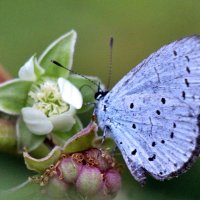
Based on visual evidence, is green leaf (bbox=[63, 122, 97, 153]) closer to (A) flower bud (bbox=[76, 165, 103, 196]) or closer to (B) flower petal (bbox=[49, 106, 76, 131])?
(A) flower bud (bbox=[76, 165, 103, 196])

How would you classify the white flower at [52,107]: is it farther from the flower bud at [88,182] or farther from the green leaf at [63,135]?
the flower bud at [88,182]

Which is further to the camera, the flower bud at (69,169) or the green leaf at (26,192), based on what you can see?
the flower bud at (69,169)

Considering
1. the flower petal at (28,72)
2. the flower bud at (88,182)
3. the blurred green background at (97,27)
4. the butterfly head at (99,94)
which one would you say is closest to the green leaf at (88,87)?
the butterfly head at (99,94)

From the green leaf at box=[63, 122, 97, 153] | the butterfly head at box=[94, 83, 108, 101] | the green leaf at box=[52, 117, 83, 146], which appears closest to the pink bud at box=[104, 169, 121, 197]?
the green leaf at box=[63, 122, 97, 153]

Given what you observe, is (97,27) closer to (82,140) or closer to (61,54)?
(61,54)

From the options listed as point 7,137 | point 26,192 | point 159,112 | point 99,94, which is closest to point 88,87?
point 99,94

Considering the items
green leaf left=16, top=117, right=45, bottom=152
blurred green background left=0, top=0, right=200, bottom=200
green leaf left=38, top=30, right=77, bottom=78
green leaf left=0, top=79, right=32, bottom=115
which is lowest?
green leaf left=16, top=117, right=45, bottom=152

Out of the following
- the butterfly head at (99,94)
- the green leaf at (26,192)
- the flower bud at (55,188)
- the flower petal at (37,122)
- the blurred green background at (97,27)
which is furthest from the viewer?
the blurred green background at (97,27)

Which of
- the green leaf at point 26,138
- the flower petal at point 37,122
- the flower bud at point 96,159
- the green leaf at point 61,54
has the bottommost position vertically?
the flower bud at point 96,159
